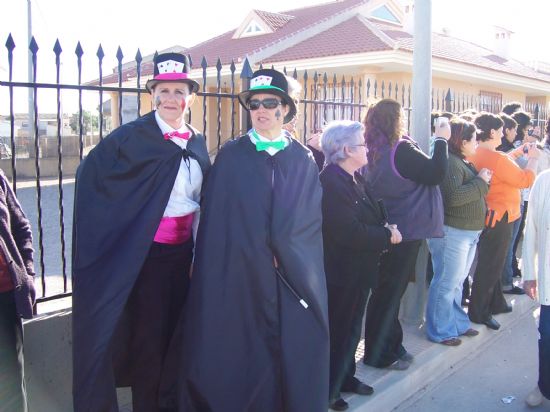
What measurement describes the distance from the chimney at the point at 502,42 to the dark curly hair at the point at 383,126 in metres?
24.6

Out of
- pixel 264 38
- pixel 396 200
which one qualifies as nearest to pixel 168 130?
pixel 396 200

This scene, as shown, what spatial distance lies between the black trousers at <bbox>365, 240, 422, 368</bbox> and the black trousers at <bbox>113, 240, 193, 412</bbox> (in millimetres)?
1702

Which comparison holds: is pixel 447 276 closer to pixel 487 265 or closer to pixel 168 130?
pixel 487 265

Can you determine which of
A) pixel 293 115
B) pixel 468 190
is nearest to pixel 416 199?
pixel 468 190

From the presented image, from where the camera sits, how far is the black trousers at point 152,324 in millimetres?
2920

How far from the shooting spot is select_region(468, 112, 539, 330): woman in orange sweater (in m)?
4.91

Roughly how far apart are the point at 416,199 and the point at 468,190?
0.64 meters

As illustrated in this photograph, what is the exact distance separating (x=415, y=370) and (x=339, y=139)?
197 cm

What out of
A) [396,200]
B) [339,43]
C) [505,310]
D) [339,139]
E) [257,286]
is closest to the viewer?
[257,286]

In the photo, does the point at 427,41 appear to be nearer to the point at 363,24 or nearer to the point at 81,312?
the point at 81,312

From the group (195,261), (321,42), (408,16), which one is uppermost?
(408,16)

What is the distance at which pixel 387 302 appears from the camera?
13.6 feet

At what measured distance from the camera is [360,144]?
3.49 meters

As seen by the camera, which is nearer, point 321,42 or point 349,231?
point 349,231
